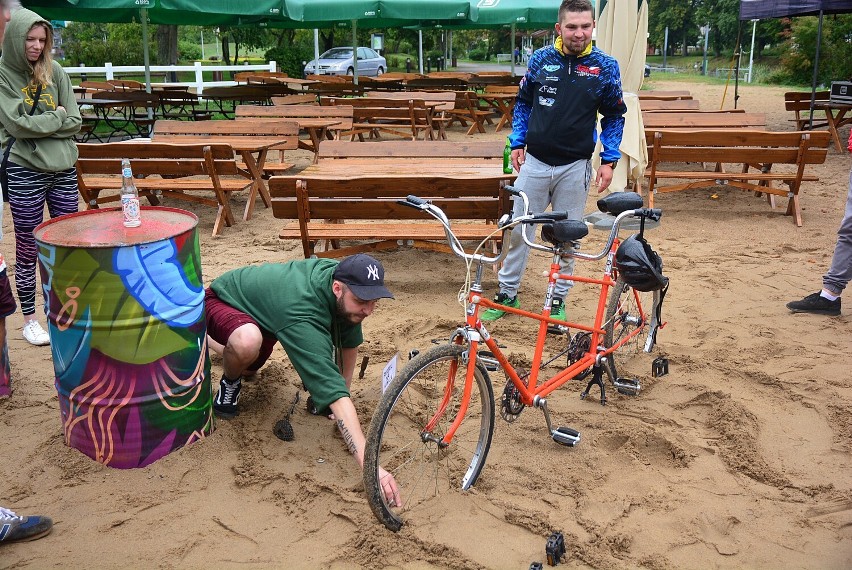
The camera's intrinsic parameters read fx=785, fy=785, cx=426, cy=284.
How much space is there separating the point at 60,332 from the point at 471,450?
1850 millimetres

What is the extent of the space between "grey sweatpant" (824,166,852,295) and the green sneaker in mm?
2133

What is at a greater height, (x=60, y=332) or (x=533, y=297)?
(x=60, y=332)

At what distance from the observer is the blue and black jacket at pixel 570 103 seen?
4.82 metres

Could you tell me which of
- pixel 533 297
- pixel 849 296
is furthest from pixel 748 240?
pixel 533 297

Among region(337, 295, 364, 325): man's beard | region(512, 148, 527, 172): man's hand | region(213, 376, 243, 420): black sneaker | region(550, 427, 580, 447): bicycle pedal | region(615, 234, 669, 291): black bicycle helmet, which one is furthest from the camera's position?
region(512, 148, 527, 172): man's hand

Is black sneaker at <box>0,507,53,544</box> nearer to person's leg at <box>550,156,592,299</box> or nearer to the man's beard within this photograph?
the man's beard

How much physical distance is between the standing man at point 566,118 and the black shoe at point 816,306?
164 cm

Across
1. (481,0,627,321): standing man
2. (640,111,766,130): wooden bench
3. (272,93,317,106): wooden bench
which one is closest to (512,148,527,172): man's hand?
(481,0,627,321): standing man

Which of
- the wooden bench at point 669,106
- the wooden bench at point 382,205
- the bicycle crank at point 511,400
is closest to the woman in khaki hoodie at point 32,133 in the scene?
the wooden bench at point 382,205

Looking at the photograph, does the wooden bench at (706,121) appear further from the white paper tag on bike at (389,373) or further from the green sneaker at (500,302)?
the white paper tag on bike at (389,373)

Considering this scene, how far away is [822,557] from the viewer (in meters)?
2.88

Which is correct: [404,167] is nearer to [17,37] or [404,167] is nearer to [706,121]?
[17,37]

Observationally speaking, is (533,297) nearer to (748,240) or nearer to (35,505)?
(748,240)

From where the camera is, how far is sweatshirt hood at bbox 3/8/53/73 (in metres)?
4.39
